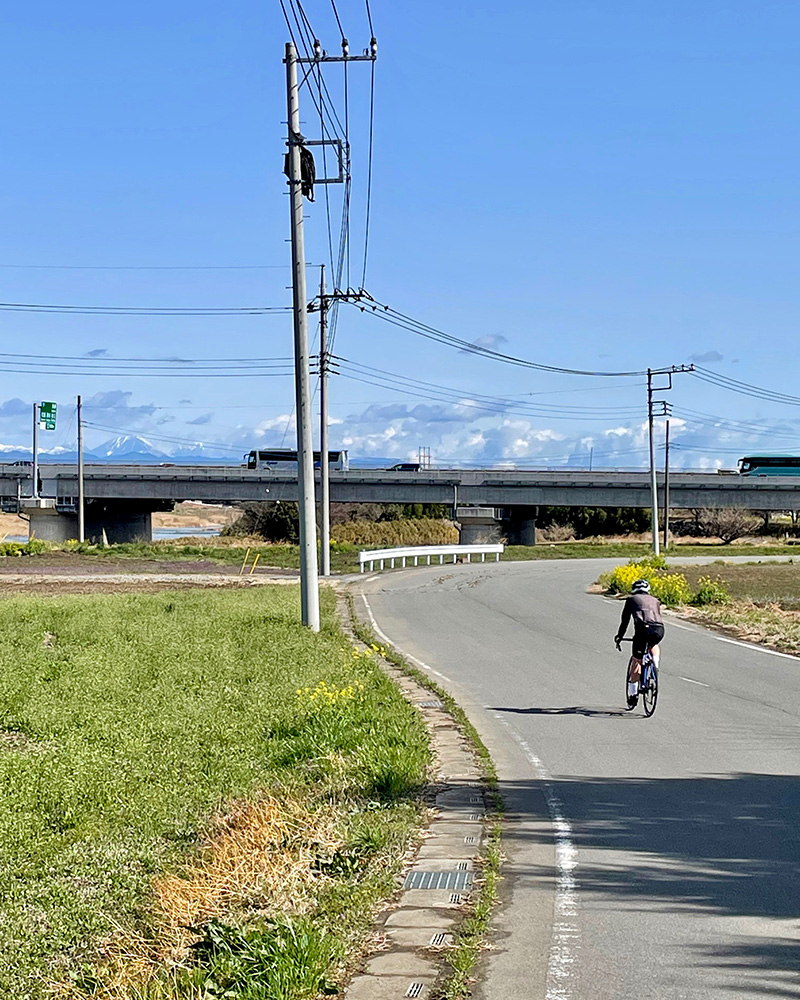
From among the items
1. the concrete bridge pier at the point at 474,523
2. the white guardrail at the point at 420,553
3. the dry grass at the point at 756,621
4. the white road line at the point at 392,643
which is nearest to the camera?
the white road line at the point at 392,643

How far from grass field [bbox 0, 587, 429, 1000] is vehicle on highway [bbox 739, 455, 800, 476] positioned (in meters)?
81.9

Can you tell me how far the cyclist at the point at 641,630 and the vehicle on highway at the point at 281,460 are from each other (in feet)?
238

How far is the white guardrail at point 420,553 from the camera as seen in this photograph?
5426 cm

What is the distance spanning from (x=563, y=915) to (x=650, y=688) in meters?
7.65

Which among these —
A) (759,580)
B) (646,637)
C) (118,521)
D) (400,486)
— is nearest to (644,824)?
(646,637)

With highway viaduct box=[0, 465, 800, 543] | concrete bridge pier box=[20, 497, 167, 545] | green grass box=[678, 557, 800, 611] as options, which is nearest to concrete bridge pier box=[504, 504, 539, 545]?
highway viaduct box=[0, 465, 800, 543]

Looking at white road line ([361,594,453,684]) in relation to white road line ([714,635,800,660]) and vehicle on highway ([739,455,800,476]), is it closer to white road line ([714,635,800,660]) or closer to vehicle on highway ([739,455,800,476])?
white road line ([714,635,800,660])

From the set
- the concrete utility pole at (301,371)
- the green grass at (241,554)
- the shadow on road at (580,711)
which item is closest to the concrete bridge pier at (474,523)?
the green grass at (241,554)

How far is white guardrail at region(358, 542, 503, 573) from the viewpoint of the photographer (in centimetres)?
5426

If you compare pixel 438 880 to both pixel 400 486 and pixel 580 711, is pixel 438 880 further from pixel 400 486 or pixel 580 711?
pixel 400 486

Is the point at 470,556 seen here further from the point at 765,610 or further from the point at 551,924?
the point at 551,924

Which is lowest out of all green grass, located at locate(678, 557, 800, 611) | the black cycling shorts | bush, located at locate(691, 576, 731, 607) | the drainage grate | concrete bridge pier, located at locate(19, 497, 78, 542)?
green grass, located at locate(678, 557, 800, 611)

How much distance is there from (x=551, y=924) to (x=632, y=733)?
6.56 meters

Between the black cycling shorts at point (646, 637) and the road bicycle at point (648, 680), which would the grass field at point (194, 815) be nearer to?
the road bicycle at point (648, 680)
